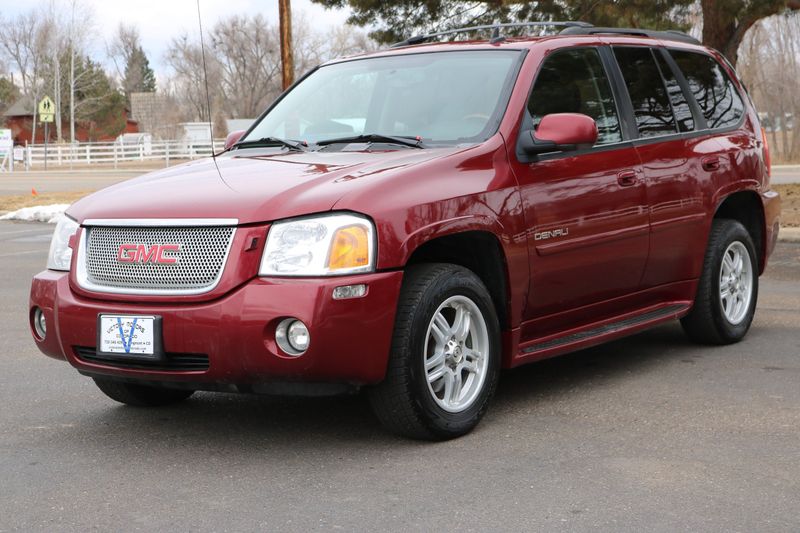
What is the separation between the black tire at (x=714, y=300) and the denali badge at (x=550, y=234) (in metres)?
1.62

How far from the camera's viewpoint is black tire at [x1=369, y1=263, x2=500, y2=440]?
4859mm

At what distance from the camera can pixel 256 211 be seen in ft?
15.7

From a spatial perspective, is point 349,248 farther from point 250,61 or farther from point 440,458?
point 250,61

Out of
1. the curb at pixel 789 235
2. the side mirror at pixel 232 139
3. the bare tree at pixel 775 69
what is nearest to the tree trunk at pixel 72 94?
the bare tree at pixel 775 69

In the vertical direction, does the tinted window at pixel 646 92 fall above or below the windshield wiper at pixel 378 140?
above

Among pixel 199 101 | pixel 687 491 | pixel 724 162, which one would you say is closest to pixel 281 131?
pixel 724 162

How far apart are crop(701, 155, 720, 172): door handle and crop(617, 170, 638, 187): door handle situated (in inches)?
31.9

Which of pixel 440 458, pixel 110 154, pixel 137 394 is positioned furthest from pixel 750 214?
pixel 110 154

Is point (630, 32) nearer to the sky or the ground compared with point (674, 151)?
nearer to the sky

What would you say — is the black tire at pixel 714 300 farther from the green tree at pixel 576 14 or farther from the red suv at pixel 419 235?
the green tree at pixel 576 14

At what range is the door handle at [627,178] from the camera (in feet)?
20.1

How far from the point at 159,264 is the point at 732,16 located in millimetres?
13487

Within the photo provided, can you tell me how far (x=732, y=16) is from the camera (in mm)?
16656

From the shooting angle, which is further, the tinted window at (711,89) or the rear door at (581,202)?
the tinted window at (711,89)
